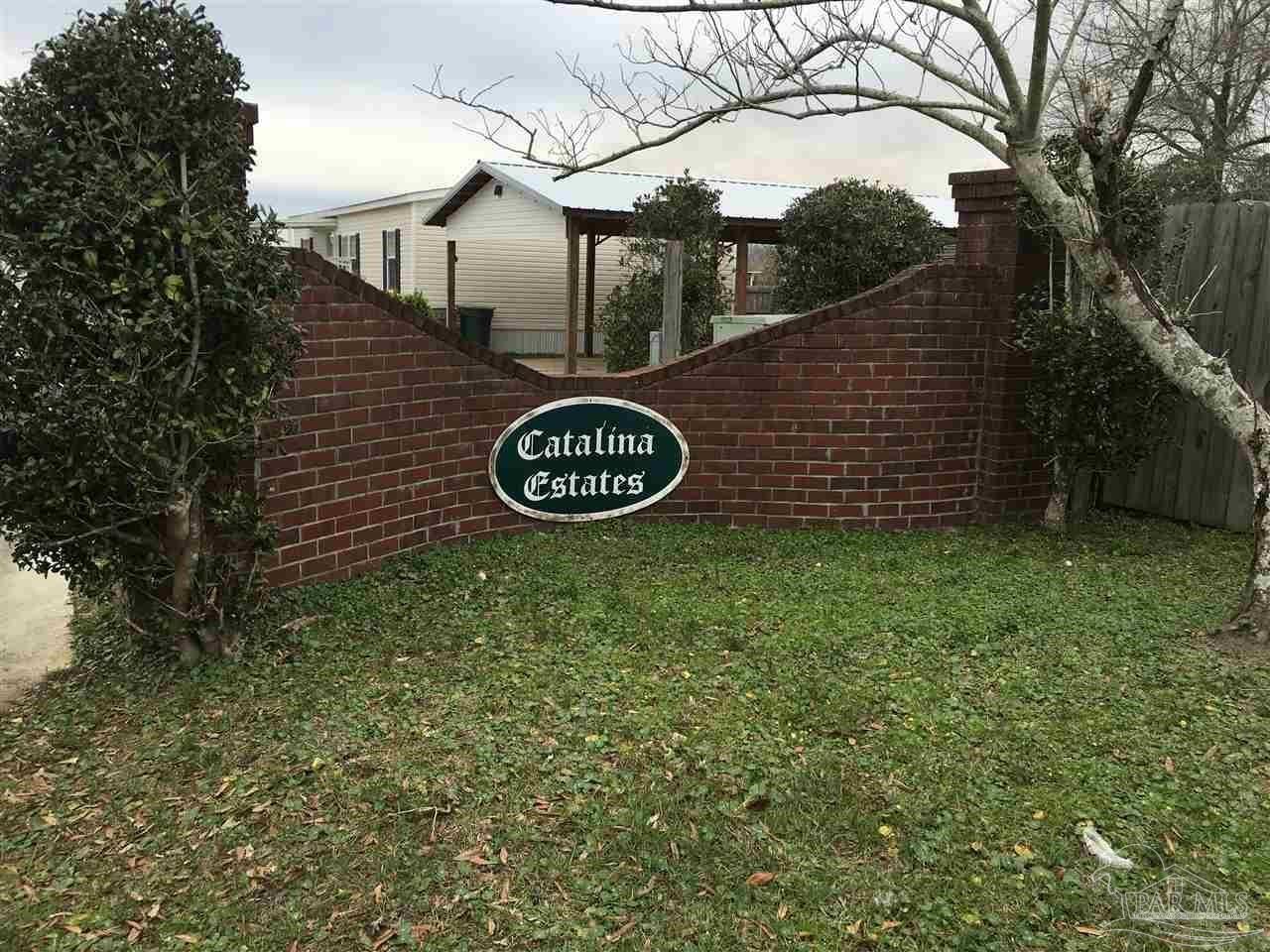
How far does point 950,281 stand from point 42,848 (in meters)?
5.89

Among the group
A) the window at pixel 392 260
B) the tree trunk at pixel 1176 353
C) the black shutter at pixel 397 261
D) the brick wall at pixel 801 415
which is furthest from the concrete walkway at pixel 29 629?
the window at pixel 392 260

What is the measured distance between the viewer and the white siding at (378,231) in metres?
24.2

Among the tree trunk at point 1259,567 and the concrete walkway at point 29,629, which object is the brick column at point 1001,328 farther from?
the concrete walkway at point 29,629

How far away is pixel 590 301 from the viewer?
2109 centimetres

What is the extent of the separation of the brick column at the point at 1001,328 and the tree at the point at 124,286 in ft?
15.5

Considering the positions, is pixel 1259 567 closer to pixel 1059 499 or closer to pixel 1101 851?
pixel 1101 851

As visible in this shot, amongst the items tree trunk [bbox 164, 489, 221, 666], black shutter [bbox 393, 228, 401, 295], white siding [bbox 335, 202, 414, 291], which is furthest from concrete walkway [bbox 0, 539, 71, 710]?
Answer: black shutter [bbox 393, 228, 401, 295]

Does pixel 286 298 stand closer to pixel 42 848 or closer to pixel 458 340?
pixel 458 340

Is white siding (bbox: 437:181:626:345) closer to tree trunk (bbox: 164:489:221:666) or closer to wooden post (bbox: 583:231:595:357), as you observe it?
wooden post (bbox: 583:231:595:357)

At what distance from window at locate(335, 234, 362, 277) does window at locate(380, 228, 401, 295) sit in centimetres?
230

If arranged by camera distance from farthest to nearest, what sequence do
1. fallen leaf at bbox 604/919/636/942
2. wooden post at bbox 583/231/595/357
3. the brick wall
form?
wooden post at bbox 583/231/595/357 → the brick wall → fallen leaf at bbox 604/919/636/942

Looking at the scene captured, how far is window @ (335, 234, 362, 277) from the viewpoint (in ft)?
93.4

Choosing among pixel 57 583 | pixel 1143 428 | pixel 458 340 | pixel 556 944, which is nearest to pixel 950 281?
pixel 1143 428

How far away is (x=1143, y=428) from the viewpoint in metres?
6.57
